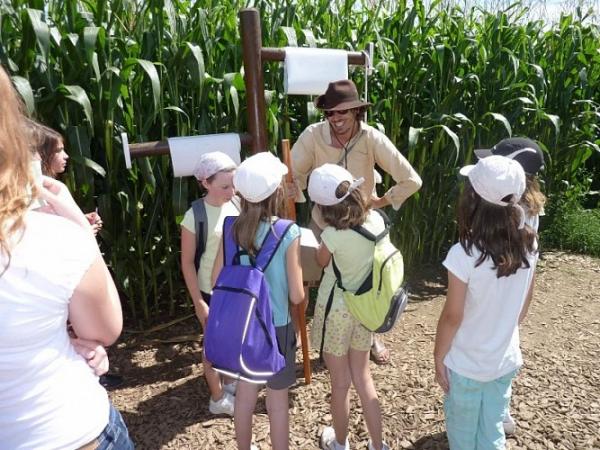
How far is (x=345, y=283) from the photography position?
6.89 ft

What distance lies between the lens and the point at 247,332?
5.91ft

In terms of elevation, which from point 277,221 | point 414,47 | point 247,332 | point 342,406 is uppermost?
point 414,47

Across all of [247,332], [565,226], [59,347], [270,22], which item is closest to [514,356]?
[247,332]

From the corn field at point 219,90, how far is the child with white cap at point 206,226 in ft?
1.88

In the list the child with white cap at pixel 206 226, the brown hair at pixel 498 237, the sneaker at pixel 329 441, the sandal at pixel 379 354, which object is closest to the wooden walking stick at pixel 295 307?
the child with white cap at pixel 206 226

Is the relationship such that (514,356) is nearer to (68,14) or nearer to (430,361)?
(430,361)

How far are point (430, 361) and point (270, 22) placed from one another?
2.33 meters

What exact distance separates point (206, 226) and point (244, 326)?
0.69 m

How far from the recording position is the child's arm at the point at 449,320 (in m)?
1.79

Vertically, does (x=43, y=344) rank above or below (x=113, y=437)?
above

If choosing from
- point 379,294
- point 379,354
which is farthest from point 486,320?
point 379,354

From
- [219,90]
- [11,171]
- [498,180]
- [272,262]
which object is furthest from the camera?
[219,90]

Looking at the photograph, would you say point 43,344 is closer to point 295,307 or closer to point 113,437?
point 113,437

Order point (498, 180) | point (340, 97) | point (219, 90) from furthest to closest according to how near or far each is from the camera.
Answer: point (219, 90), point (340, 97), point (498, 180)
